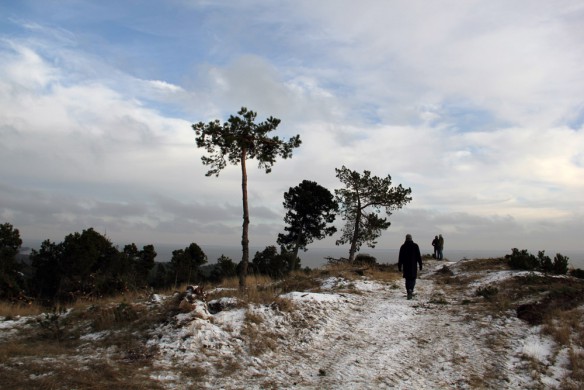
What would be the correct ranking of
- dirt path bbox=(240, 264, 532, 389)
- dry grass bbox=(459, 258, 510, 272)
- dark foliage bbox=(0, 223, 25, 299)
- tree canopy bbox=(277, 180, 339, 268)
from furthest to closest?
tree canopy bbox=(277, 180, 339, 268) → dark foliage bbox=(0, 223, 25, 299) → dry grass bbox=(459, 258, 510, 272) → dirt path bbox=(240, 264, 532, 389)

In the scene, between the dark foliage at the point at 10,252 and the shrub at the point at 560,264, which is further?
the dark foliage at the point at 10,252

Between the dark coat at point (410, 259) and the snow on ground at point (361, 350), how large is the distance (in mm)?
2432

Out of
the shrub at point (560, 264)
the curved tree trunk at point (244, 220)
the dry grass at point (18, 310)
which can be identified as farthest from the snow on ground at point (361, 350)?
the shrub at point (560, 264)

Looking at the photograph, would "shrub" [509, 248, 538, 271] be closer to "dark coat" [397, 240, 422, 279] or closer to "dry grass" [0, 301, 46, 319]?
"dark coat" [397, 240, 422, 279]

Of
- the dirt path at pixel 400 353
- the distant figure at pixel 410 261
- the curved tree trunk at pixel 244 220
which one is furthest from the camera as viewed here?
the curved tree trunk at pixel 244 220

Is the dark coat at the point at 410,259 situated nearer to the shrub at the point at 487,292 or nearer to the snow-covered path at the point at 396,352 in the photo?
the snow-covered path at the point at 396,352

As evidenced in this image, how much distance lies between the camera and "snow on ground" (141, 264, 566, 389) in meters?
6.41

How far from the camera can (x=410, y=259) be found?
522 inches

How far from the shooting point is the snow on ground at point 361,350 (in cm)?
641

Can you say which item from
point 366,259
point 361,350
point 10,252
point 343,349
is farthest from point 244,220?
point 10,252

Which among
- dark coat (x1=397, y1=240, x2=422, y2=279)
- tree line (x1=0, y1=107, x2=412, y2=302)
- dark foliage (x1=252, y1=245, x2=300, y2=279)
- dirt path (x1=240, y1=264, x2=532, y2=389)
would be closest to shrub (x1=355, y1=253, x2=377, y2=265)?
tree line (x1=0, y1=107, x2=412, y2=302)

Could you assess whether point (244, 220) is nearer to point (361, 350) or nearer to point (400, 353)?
point (361, 350)

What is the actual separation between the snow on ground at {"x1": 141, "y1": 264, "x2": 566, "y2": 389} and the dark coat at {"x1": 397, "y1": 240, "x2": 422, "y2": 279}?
7.98 ft

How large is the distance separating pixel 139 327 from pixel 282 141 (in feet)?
43.4
